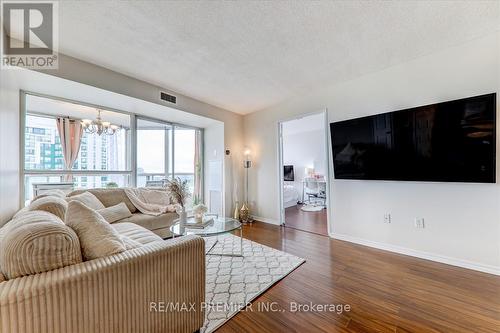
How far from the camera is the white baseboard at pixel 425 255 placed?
2.28m

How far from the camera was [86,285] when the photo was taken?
3.25ft

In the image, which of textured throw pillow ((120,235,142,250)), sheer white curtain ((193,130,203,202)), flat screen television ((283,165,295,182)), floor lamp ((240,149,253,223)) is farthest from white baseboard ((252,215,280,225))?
flat screen television ((283,165,295,182))

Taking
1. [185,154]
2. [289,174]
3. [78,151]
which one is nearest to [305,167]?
[289,174]

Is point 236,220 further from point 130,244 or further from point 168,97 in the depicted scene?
point 168,97

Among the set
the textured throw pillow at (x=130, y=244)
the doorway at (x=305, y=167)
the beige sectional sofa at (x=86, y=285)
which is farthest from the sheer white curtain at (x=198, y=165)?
the beige sectional sofa at (x=86, y=285)

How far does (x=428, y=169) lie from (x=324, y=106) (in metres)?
Result: 1.82

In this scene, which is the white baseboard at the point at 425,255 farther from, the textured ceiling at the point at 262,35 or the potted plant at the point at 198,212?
the textured ceiling at the point at 262,35

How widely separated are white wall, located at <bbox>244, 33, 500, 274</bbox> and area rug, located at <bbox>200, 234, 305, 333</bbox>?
142cm

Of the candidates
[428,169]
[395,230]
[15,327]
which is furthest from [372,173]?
[15,327]

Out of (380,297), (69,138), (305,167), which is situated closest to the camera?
(380,297)

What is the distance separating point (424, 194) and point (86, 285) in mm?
3575

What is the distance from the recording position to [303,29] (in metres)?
2.12

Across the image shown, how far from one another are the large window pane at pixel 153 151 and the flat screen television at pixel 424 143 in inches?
143

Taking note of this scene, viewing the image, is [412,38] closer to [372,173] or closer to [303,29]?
[303,29]
